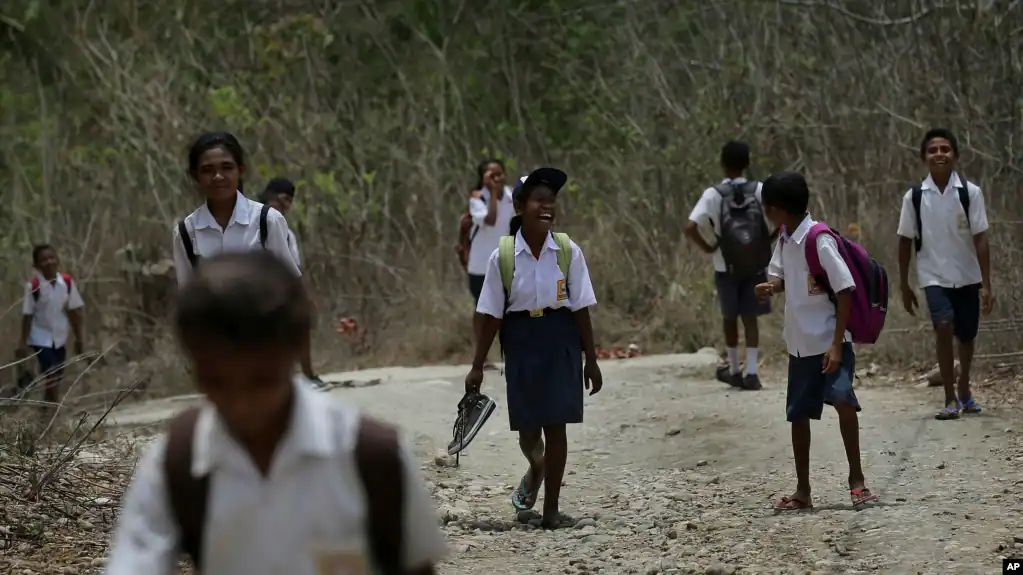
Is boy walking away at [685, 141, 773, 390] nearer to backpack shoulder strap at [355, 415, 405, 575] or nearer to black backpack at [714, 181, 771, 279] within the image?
black backpack at [714, 181, 771, 279]

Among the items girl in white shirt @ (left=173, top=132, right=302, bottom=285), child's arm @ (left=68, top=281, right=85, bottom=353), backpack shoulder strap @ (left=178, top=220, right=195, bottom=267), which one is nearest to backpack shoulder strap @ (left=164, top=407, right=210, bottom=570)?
girl in white shirt @ (left=173, top=132, right=302, bottom=285)

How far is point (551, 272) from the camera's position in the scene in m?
6.11

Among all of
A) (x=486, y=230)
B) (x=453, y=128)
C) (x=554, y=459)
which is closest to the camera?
(x=554, y=459)

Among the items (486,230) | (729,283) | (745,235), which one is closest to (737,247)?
(745,235)

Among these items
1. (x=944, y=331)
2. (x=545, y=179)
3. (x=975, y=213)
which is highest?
(x=545, y=179)

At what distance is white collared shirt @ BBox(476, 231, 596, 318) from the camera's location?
610cm

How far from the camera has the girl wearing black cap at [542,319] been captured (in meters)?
6.11

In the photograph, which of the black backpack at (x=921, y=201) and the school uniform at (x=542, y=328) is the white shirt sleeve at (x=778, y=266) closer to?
the school uniform at (x=542, y=328)

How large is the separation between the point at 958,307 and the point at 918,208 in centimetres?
61

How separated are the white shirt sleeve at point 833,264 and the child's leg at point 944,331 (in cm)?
237

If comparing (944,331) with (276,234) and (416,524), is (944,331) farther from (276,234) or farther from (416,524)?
(416,524)

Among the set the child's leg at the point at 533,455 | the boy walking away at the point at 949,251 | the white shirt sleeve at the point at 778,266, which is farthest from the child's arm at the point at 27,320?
the white shirt sleeve at the point at 778,266

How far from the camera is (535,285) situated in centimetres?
609

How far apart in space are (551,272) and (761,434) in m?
2.49
